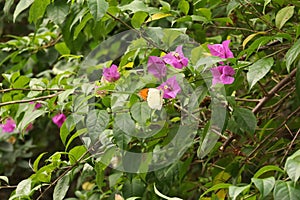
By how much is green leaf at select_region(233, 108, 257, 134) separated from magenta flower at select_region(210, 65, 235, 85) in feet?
0.47

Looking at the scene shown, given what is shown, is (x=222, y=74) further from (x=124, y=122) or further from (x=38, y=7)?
(x=38, y=7)

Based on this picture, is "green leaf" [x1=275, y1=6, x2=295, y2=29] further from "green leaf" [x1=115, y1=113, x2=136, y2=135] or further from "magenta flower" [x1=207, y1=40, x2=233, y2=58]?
"green leaf" [x1=115, y1=113, x2=136, y2=135]

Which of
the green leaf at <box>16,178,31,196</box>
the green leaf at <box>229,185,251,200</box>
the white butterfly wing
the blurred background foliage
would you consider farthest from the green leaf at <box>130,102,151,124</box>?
the green leaf at <box>16,178,31,196</box>

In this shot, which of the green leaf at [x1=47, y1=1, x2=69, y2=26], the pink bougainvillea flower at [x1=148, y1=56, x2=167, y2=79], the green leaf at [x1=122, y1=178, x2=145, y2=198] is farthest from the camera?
the green leaf at [x1=122, y1=178, x2=145, y2=198]

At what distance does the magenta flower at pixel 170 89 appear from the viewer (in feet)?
3.49

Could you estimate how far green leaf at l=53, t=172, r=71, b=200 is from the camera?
1.22 metres

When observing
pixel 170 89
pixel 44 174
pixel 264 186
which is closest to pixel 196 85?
pixel 170 89

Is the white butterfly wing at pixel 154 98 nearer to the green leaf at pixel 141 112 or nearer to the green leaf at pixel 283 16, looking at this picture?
the green leaf at pixel 141 112

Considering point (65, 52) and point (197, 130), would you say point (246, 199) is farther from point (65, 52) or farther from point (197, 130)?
point (65, 52)

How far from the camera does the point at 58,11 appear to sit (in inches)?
48.2

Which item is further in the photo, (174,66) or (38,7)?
(38,7)

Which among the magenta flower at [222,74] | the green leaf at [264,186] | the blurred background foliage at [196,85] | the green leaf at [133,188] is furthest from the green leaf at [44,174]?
the green leaf at [264,186]

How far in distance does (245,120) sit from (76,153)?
0.36 meters

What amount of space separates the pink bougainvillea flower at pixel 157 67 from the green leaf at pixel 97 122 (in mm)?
121
